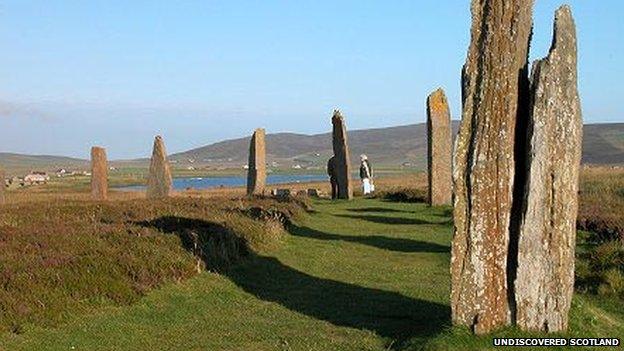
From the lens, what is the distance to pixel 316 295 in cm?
→ 1373

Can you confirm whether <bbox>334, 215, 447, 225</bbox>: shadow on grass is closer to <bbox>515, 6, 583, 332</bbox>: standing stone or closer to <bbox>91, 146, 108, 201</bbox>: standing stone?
<bbox>91, 146, 108, 201</bbox>: standing stone

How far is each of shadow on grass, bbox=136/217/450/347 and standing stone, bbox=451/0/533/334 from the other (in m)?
0.70

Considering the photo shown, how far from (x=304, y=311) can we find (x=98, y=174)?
74.6 ft

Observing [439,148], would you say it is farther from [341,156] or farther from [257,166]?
[257,166]

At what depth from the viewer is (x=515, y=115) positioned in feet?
33.9

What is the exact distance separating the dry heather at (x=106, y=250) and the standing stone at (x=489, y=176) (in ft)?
17.8

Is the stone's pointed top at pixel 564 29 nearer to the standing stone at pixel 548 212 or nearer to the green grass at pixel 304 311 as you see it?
the standing stone at pixel 548 212

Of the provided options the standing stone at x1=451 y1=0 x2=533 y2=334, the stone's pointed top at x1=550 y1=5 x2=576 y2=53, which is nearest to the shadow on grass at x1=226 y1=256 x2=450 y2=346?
the standing stone at x1=451 y1=0 x2=533 y2=334

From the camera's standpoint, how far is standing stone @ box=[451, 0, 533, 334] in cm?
1017

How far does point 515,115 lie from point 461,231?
1.61 m

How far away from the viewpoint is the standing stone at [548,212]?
32.7ft

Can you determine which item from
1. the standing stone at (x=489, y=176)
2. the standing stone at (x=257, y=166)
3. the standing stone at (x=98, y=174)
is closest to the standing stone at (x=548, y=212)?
the standing stone at (x=489, y=176)

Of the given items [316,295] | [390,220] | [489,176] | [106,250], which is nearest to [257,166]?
[390,220]

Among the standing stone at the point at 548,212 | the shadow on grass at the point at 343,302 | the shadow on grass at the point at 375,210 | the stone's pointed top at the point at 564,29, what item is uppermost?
the stone's pointed top at the point at 564,29
